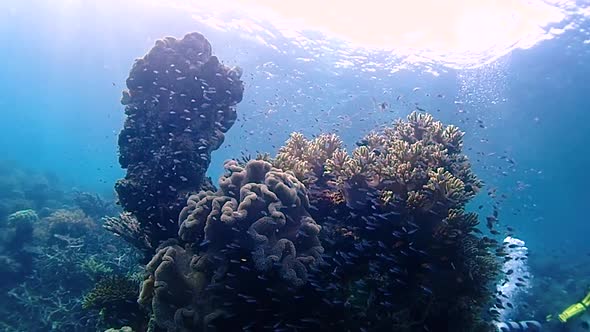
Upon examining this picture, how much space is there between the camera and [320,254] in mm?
6387

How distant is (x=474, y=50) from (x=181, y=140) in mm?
24108

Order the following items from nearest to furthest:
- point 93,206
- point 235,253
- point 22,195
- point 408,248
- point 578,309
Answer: point 408,248, point 235,253, point 578,309, point 93,206, point 22,195

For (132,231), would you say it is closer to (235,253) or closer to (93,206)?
(235,253)

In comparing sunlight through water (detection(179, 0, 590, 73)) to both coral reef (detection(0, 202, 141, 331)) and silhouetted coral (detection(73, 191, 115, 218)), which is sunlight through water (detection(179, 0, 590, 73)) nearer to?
silhouetted coral (detection(73, 191, 115, 218))

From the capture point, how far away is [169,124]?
919 centimetres

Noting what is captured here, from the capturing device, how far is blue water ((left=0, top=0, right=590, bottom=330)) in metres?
29.4

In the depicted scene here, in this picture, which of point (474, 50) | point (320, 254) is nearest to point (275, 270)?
point (320, 254)

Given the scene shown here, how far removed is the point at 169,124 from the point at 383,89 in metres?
26.9

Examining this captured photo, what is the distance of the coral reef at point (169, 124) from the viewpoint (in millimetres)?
8727

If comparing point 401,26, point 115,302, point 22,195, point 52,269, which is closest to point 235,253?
point 115,302

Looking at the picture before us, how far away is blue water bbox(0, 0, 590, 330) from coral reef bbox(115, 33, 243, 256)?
27.3ft

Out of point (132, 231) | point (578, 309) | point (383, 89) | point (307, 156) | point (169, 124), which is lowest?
point (578, 309)

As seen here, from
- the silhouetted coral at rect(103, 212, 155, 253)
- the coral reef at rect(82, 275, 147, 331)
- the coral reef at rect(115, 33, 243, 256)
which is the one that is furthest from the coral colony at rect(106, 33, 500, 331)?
the silhouetted coral at rect(103, 212, 155, 253)

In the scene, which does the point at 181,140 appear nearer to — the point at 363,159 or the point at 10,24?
the point at 363,159
